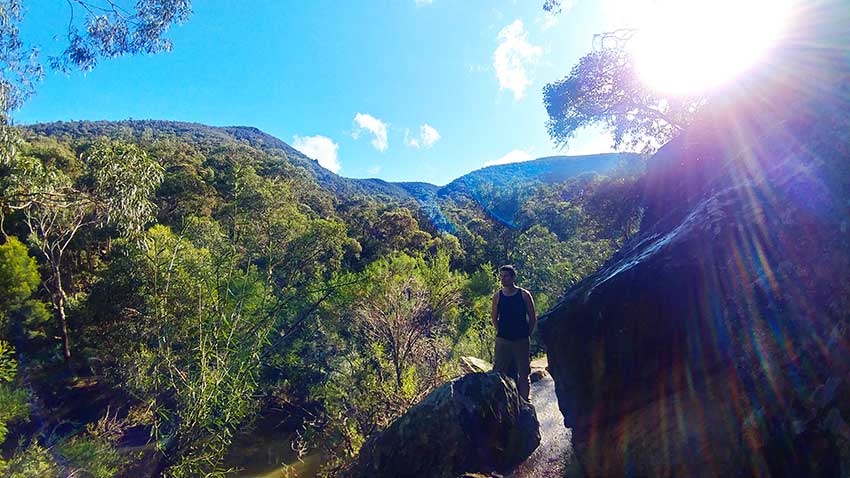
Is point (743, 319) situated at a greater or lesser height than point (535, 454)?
greater

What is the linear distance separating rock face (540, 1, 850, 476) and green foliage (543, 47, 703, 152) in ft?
24.5

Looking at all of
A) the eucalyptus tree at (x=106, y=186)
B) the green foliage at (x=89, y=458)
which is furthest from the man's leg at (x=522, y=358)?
the eucalyptus tree at (x=106, y=186)

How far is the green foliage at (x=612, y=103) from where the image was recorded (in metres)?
11.2

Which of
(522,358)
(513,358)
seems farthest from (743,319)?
(513,358)

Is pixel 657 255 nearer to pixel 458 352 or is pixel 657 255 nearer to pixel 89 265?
pixel 458 352

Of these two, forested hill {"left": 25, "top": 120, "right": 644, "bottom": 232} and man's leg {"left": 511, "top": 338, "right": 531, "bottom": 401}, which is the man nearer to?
man's leg {"left": 511, "top": 338, "right": 531, "bottom": 401}

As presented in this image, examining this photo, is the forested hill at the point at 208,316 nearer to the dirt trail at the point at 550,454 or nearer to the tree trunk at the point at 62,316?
the tree trunk at the point at 62,316

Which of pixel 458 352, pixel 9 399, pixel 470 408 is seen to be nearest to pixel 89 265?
pixel 9 399

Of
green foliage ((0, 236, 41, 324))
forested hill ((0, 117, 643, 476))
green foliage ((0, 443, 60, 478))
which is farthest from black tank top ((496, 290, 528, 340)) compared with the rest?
green foliage ((0, 236, 41, 324))

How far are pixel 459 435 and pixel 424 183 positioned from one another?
12935 cm

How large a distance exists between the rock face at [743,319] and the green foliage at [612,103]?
7.48 metres

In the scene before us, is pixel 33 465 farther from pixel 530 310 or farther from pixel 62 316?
pixel 62 316

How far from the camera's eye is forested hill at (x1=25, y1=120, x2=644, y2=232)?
41344 millimetres

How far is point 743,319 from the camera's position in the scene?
2732mm
